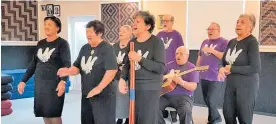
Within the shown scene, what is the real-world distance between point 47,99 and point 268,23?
3578 mm

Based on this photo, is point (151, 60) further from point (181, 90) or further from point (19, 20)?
point (19, 20)

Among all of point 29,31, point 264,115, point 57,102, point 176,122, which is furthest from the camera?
point 29,31

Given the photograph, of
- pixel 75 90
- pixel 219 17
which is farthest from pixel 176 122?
pixel 75 90

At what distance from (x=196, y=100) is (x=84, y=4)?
351 centimetres

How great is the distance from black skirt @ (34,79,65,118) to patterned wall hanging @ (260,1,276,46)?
3387 mm

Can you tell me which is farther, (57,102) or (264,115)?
(264,115)

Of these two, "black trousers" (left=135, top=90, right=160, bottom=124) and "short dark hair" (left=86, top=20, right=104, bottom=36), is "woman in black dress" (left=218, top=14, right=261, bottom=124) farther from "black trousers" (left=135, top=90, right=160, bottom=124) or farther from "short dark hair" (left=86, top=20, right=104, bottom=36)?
"short dark hair" (left=86, top=20, right=104, bottom=36)

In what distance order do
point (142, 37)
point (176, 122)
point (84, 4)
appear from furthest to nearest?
point (84, 4) → point (176, 122) → point (142, 37)

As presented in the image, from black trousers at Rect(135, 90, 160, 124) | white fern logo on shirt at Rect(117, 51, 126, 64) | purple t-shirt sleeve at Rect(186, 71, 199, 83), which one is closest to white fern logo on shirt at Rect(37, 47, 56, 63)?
white fern logo on shirt at Rect(117, 51, 126, 64)

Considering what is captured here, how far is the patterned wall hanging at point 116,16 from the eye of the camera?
277 inches

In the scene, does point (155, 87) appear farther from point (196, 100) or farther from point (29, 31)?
point (29, 31)

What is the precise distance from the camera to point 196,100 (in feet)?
19.8

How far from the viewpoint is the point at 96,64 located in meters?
2.64

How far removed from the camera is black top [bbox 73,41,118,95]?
263cm
